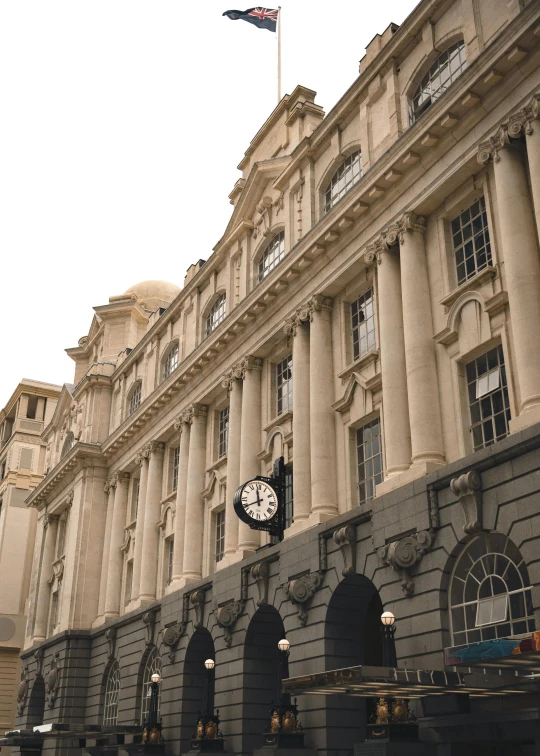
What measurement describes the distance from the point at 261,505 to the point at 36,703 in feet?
92.4

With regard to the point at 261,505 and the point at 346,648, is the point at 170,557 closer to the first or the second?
the point at 261,505

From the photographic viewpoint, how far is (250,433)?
31.8 m

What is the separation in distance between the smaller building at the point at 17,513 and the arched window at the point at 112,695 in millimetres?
27416

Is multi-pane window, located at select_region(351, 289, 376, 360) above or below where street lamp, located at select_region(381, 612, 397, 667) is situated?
above

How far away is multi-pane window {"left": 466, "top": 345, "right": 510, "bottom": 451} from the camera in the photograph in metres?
20.9

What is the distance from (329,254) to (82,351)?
109ft

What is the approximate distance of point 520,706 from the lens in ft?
58.9

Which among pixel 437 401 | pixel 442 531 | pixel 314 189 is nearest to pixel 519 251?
pixel 437 401

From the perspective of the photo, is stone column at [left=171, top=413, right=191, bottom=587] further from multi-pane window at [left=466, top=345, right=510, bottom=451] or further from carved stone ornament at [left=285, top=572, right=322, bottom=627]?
multi-pane window at [left=466, top=345, right=510, bottom=451]

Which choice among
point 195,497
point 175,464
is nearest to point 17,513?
point 175,464

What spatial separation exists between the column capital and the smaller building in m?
48.5

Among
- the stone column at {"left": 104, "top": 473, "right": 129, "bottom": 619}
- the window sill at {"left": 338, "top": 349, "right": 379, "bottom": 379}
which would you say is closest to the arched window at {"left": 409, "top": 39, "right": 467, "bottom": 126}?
the window sill at {"left": 338, "top": 349, "right": 379, "bottom": 379}

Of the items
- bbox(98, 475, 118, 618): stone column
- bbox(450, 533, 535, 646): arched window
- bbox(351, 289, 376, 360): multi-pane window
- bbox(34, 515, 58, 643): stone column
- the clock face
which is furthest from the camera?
bbox(34, 515, 58, 643): stone column

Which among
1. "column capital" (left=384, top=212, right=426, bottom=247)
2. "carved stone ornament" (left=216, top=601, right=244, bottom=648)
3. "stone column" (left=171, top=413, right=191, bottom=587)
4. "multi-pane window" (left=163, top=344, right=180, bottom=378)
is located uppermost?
"multi-pane window" (left=163, top=344, right=180, bottom=378)
